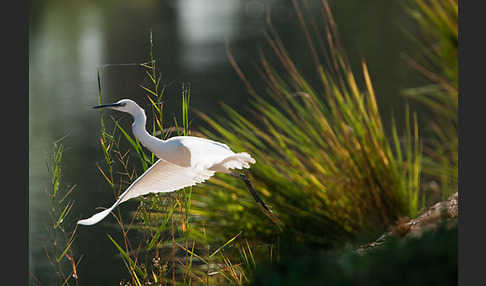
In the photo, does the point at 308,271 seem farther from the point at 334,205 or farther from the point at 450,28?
the point at 450,28

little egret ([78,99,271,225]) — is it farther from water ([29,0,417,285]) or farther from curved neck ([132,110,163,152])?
water ([29,0,417,285])

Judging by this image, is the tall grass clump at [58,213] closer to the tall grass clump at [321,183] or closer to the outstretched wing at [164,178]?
the outstretched wing at [164,178]

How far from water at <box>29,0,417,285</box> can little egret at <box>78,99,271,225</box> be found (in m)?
1.95

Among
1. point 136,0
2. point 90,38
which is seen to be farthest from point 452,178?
point 136,0

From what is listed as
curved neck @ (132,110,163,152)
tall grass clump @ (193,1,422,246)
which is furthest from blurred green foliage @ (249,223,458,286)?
tall grass clump @ (193,1,422,246)

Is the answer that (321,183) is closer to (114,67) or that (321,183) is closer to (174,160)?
(114,67)

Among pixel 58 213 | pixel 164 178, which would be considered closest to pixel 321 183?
pixel 58 213

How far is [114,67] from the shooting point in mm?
3609

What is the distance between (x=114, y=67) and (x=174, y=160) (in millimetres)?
2140

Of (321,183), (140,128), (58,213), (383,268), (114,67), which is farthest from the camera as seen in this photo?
(114,67)

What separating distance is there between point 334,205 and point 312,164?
28 centimetres

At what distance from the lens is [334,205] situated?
10.8ft

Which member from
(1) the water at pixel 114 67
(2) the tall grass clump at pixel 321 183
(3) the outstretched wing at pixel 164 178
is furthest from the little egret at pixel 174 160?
(1) the water at pixel 114 67

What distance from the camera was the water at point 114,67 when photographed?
5.34m
